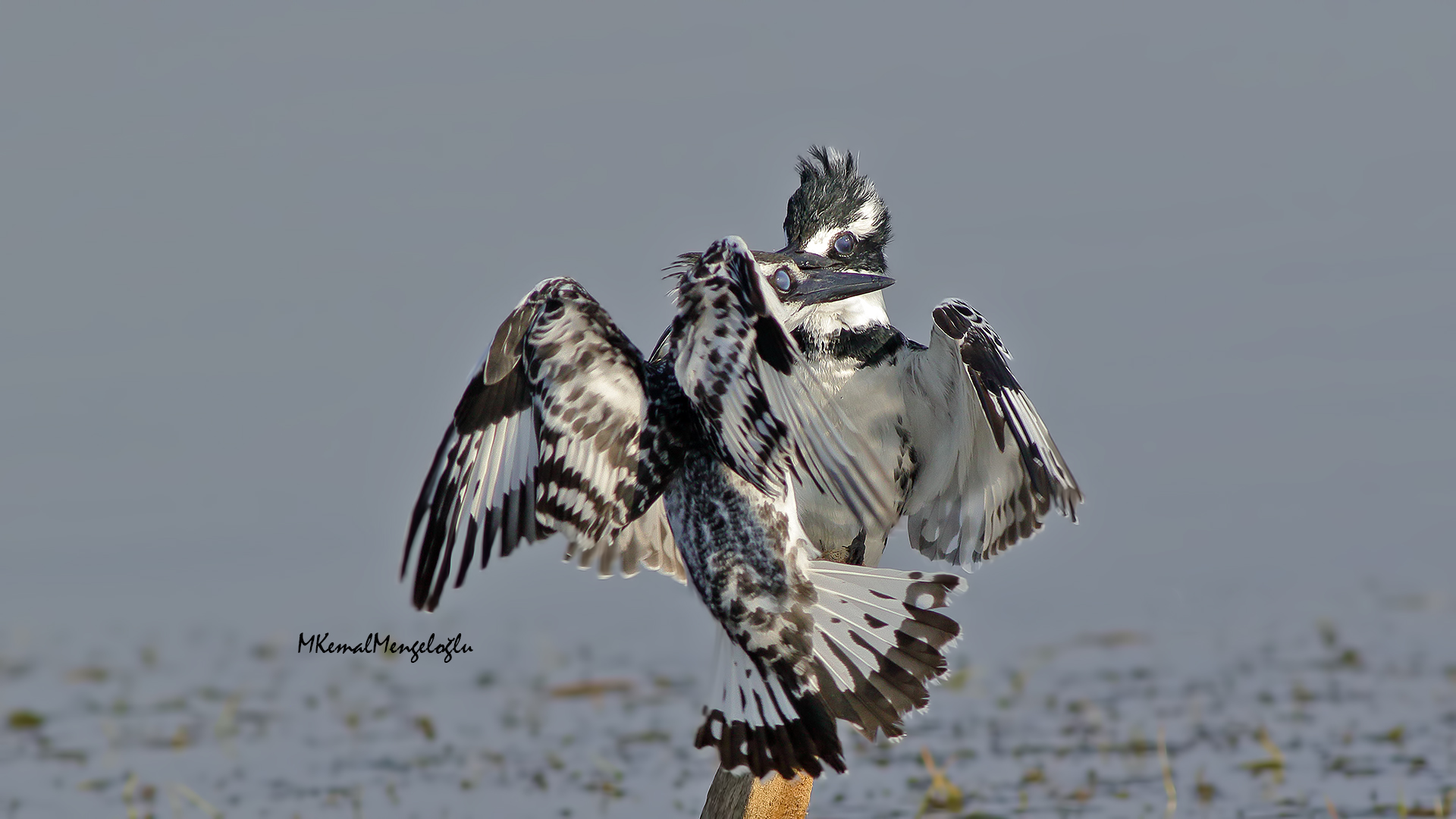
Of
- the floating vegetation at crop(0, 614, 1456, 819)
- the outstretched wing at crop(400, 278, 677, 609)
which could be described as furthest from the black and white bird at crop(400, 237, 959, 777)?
the floating vegetation at crop(0, 614, 1456, 819)

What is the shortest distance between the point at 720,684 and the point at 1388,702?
3862mm

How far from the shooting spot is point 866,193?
4332 millimetres

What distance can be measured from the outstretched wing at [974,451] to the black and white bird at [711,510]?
262 millimetres

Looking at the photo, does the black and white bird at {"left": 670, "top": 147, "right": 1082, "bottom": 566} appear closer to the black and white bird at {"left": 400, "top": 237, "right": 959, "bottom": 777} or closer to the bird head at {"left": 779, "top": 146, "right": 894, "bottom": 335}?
the bird head at {"left": 779, "top": 146, "right": 894, "bottom": 335}

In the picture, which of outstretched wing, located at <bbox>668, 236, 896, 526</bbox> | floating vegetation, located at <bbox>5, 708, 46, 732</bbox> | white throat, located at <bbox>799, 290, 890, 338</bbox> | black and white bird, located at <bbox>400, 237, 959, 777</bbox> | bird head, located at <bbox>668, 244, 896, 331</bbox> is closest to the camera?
outstretched wing, located at <bbox>668, 236, 896, 526</bbox>

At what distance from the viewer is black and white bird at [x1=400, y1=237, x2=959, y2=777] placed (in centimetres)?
363

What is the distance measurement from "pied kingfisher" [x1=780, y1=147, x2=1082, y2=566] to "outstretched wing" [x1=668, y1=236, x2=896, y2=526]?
0.59 meters

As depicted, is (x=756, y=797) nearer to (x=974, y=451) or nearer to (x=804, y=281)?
(x=974, y=451)

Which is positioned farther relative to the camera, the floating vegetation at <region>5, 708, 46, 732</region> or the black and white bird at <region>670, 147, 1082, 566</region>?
the floating vegetation at <region>5, 708, 46, 732</region>

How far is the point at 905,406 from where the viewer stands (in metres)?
4.13

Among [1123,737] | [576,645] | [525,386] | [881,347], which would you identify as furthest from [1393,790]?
Result: [576,645]

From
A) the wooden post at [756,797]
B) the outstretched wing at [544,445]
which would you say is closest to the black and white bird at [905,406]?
the outstretched wing at [544,445]

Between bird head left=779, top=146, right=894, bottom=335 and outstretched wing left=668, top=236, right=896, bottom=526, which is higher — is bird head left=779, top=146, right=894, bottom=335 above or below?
above

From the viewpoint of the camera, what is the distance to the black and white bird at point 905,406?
384 cm
